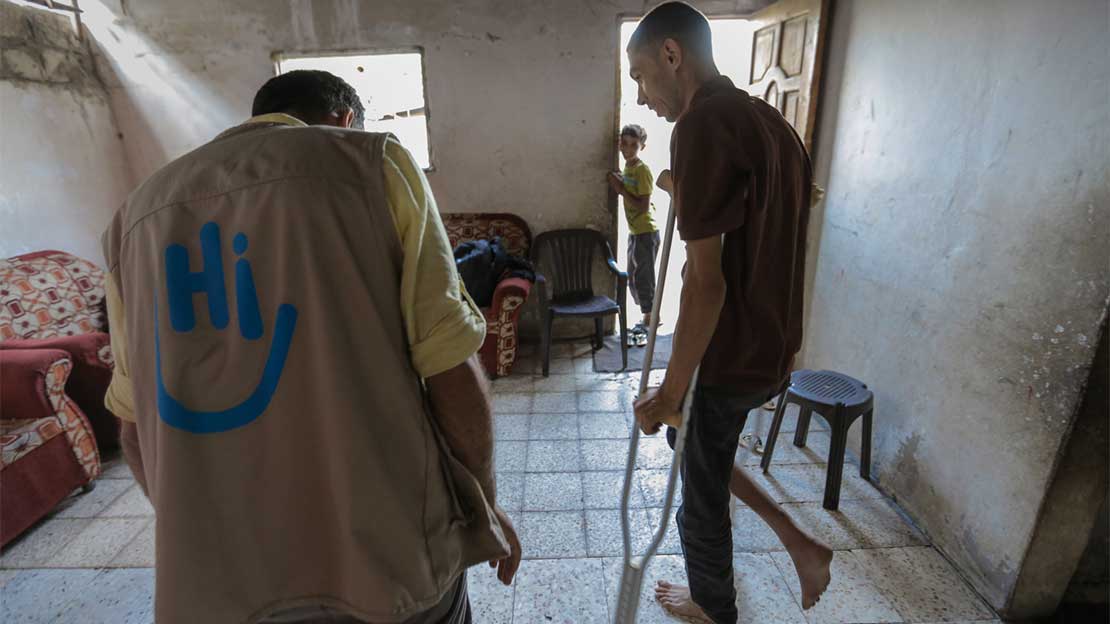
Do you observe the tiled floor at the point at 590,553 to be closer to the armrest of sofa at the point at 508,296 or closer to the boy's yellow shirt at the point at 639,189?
the armrest of sofa at the point at 508,296

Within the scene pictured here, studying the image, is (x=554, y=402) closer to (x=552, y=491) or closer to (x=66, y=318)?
(x=552, y=491)

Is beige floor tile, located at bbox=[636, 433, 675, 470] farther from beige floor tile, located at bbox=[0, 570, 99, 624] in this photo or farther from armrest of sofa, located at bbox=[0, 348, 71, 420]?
armrest of sofa, located at bbox=[0, 348, 71, 420]

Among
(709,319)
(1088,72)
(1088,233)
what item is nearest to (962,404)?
(1088,233)

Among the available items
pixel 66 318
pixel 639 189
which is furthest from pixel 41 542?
pixel 639 189

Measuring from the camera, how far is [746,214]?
98 centimetres

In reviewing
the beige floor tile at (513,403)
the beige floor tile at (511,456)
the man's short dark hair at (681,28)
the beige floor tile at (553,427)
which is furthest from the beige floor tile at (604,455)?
the man's short dark hair at (681,28)

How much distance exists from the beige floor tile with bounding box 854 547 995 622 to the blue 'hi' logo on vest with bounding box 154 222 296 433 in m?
1.79

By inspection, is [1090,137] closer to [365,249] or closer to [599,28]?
[365,249]

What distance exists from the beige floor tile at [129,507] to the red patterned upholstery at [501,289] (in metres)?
1.65

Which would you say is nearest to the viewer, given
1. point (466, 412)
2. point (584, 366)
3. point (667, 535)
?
point (466, 412)

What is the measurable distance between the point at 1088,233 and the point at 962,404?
0.62 metres

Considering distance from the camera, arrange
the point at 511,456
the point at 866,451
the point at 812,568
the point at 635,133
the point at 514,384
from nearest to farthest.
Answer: the point at 812,568 → the point at 866,451 → the point at 511,456 → the point at 514,384 → the point at 635,133

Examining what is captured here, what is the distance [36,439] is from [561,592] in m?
2.01

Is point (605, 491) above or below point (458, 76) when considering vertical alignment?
below
